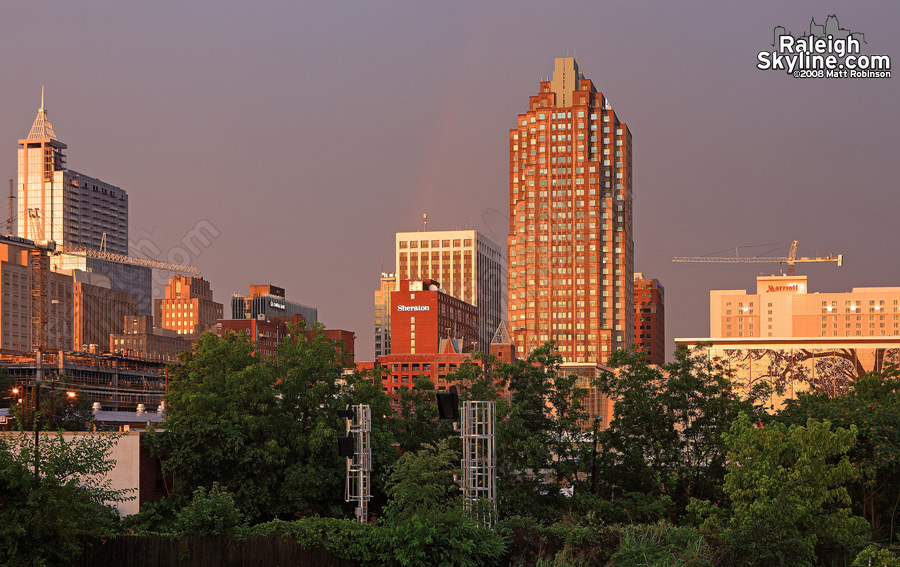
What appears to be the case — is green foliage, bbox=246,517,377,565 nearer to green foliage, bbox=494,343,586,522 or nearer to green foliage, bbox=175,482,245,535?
green foliage, bbox=175,482,245,535

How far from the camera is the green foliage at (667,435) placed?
44188 mm

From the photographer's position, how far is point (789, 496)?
32188 mm

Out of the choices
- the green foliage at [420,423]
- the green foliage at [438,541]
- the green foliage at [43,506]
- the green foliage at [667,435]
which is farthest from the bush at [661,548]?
the green foliage at [43,506]

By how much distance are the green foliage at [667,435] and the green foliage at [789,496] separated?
27.8 feet

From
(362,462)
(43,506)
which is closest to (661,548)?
(362,462)

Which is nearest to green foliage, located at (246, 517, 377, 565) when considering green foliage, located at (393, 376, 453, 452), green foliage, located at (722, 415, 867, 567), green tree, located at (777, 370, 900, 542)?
green foliage, located at (722, 415, 867, 567)

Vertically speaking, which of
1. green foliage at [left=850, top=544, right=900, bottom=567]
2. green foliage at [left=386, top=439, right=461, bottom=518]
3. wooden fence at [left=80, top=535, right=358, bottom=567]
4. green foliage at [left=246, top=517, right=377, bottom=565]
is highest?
green foliage at [left=386, top=439, right=461, bottom=518]

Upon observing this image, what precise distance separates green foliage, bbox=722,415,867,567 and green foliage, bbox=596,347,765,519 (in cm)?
848

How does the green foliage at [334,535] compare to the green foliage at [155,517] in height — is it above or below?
above

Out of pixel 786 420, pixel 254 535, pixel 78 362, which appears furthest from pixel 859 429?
pixel 78 362

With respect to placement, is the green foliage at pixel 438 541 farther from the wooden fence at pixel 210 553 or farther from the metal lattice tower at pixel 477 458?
the metal lattice tower at pixel 477 458

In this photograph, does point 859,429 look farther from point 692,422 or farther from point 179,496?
point 179,496

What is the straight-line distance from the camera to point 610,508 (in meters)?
42.0

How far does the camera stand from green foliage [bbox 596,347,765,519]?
1740 inches
